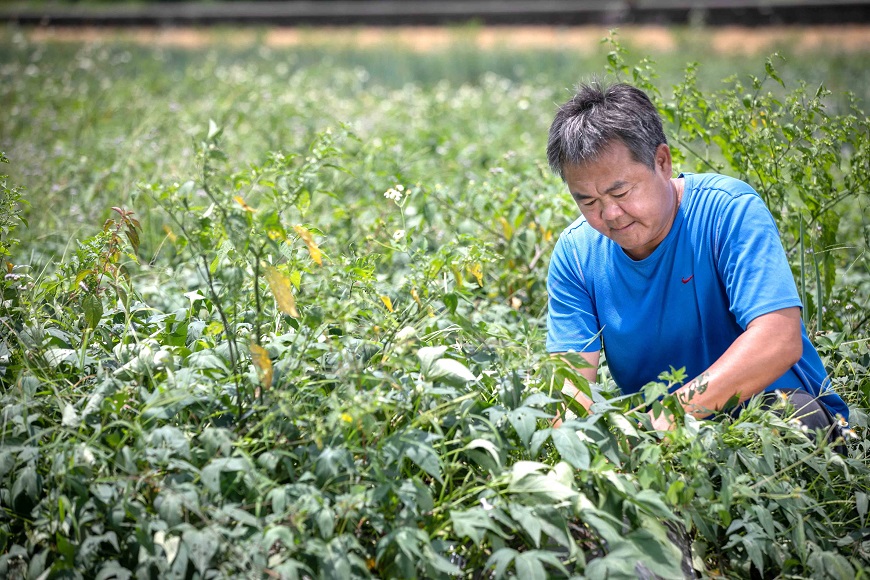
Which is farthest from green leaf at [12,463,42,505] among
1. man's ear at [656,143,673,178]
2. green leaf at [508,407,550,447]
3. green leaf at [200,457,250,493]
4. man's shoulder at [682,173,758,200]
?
man's shoulder at [682,173,758,200]

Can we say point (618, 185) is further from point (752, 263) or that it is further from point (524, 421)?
point (524, 421)

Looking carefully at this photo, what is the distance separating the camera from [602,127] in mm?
2293

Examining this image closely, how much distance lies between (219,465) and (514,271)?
1.93 meters

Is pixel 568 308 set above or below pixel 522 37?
below

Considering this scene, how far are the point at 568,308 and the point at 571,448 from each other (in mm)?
746

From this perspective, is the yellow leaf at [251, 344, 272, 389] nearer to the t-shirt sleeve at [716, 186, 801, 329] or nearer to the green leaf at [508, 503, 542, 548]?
the green leaf at [508, 503, 542, 548]

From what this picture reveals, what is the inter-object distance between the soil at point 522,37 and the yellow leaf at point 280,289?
9.61 metres

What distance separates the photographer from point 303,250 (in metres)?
2.47

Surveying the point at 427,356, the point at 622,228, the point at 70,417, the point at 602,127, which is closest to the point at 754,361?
the point at 622,228

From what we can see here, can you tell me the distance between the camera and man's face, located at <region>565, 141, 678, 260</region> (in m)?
2.31

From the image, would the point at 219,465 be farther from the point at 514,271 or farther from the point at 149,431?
the point at 514,271

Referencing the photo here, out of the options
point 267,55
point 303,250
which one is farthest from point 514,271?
point 267,55

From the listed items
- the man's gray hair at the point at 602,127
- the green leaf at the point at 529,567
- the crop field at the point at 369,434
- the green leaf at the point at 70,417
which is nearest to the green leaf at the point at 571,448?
the crop field at the point at 369,434

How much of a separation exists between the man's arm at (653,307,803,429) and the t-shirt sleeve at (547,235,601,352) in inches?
15.2
